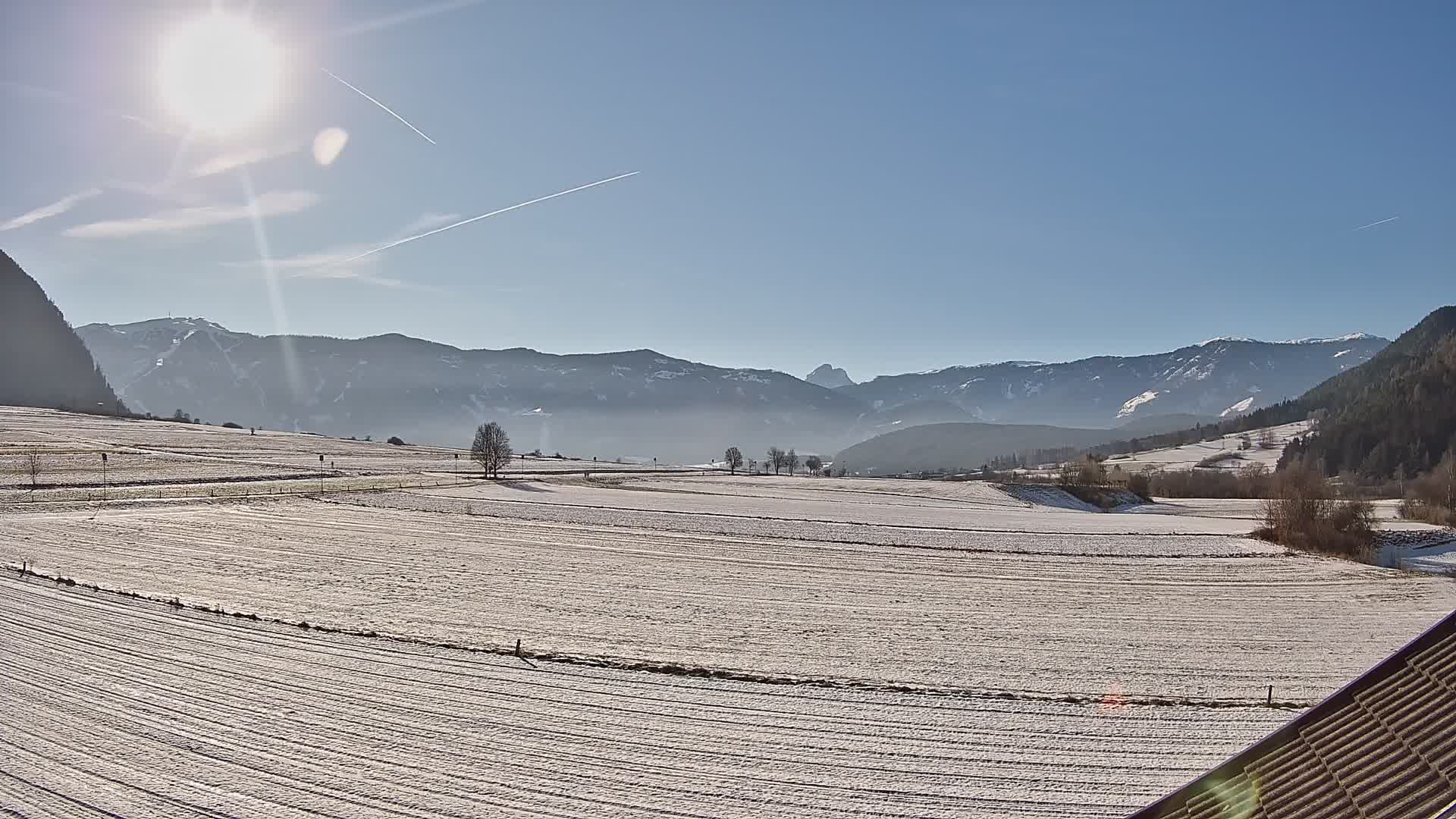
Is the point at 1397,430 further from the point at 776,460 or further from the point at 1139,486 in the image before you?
the point at 776,460

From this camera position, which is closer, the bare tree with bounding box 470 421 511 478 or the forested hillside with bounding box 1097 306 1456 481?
the bare tree with bounding box 470 421 511 478

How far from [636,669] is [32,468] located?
73565 millimetres

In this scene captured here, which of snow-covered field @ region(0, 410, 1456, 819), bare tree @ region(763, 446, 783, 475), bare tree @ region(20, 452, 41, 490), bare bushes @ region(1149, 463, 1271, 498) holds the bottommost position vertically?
bare bushes @ region(1149, 463, 1271, 498)

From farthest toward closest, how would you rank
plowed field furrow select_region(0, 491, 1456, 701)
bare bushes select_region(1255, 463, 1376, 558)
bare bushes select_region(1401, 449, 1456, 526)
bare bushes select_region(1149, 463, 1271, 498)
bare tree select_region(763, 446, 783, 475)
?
1. bare tree select_region(763, 446, 783, 475)
2. bare bushes select_region(1149, 463, 1271, 498)
3. bare bushes select_region(1401, 449, 1456, 526)
4. bare bushes select_region(1255, 463, 1376, 558)
5. plowed field furrow select_region(0, 491, 1456, 701)

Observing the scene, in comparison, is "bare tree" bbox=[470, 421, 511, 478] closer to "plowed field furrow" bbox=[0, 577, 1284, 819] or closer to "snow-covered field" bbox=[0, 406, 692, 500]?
"snow-covered field" bbox=[0, 406, 692, 500]

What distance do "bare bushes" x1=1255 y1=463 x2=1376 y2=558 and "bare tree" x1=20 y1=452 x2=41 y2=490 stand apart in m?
91.6

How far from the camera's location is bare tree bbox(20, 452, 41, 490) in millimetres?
65750

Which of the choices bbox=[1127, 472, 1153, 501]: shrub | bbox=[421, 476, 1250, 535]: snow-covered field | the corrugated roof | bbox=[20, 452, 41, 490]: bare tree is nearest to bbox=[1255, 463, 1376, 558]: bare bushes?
bbox=[421, 476, 1250, 535]: snow-covered field

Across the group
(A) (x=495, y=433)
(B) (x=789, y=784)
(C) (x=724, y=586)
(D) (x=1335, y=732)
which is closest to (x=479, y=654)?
(B) (x=789, y=784)

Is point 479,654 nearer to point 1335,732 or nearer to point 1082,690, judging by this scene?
point 1082,690

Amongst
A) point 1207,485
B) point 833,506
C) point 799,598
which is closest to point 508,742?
point 799,598

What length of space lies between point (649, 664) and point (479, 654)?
450 cm

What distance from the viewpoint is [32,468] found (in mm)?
67938

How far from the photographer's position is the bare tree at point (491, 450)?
96.7 m
